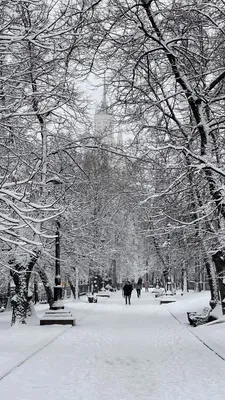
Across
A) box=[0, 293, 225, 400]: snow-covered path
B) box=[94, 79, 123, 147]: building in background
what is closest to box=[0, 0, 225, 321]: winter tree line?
box=[94, 79, 123, 147]: building in background

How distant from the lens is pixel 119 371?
989 centimetres

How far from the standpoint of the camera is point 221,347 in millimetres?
12484

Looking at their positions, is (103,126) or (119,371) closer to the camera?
(119,371)

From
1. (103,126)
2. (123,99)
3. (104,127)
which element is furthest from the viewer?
(103,126)

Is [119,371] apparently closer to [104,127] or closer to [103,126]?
[104,127]

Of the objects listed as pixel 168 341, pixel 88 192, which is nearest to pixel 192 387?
pixel 168 341

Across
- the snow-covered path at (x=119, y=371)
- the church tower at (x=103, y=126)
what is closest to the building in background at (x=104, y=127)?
the church tower at (x=103, y=126)

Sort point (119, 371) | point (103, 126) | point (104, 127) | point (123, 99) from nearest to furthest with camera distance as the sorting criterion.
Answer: point (119, 371) → point (123, 99) → point (104, 127) → point (103, 126)

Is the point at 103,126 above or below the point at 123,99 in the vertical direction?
above

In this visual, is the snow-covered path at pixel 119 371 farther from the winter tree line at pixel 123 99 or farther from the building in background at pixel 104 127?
the building in background at pixel 104 127

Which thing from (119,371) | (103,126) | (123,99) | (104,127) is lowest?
(119,371)

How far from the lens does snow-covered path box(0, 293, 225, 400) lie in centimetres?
788

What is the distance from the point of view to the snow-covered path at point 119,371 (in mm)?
7879

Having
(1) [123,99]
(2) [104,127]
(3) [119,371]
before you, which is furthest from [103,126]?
(3) [119,371]
